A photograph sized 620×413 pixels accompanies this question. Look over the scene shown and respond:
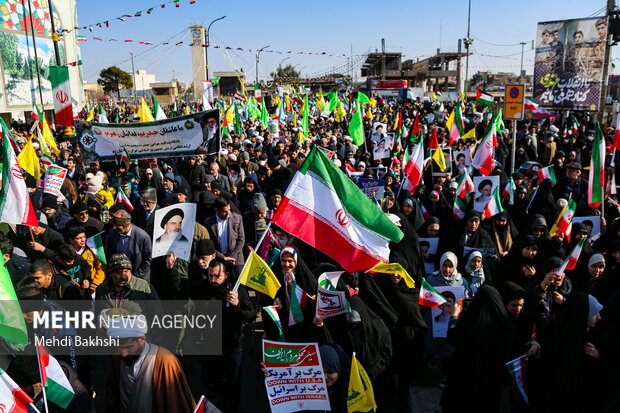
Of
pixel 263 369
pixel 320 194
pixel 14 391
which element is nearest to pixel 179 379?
A: pixel 263 369

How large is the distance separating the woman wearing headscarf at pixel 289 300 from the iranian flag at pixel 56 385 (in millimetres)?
1456

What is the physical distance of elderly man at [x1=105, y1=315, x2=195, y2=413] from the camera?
2.79 m

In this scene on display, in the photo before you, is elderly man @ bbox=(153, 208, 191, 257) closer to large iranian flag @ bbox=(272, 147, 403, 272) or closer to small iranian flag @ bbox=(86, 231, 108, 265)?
small iranian flag @ bbox=(86, 231, 108, 265)

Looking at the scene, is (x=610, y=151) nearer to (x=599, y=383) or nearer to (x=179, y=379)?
(x=599, y=383)

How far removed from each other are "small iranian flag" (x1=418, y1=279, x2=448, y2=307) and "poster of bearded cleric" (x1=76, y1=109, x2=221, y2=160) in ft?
17.4

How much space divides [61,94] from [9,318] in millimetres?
12270

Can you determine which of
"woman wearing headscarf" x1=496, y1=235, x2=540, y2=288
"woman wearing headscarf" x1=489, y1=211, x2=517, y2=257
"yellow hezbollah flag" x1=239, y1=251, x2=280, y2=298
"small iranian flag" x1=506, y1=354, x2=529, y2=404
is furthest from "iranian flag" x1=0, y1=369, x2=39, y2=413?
"woman wearing headscarf" x1=489, y1=211, x2=517, y2=257

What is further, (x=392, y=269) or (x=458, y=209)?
(x=458, y=209)

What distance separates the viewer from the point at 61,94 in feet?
43.8

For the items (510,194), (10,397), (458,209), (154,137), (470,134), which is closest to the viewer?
(10,397)

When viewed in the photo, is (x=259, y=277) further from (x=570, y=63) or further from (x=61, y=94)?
(x=570, y=63)

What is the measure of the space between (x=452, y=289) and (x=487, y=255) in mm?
1401

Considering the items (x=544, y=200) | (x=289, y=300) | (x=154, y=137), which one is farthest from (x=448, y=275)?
(x=154, y=137)

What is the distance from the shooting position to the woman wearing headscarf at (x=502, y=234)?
569 centimetres
